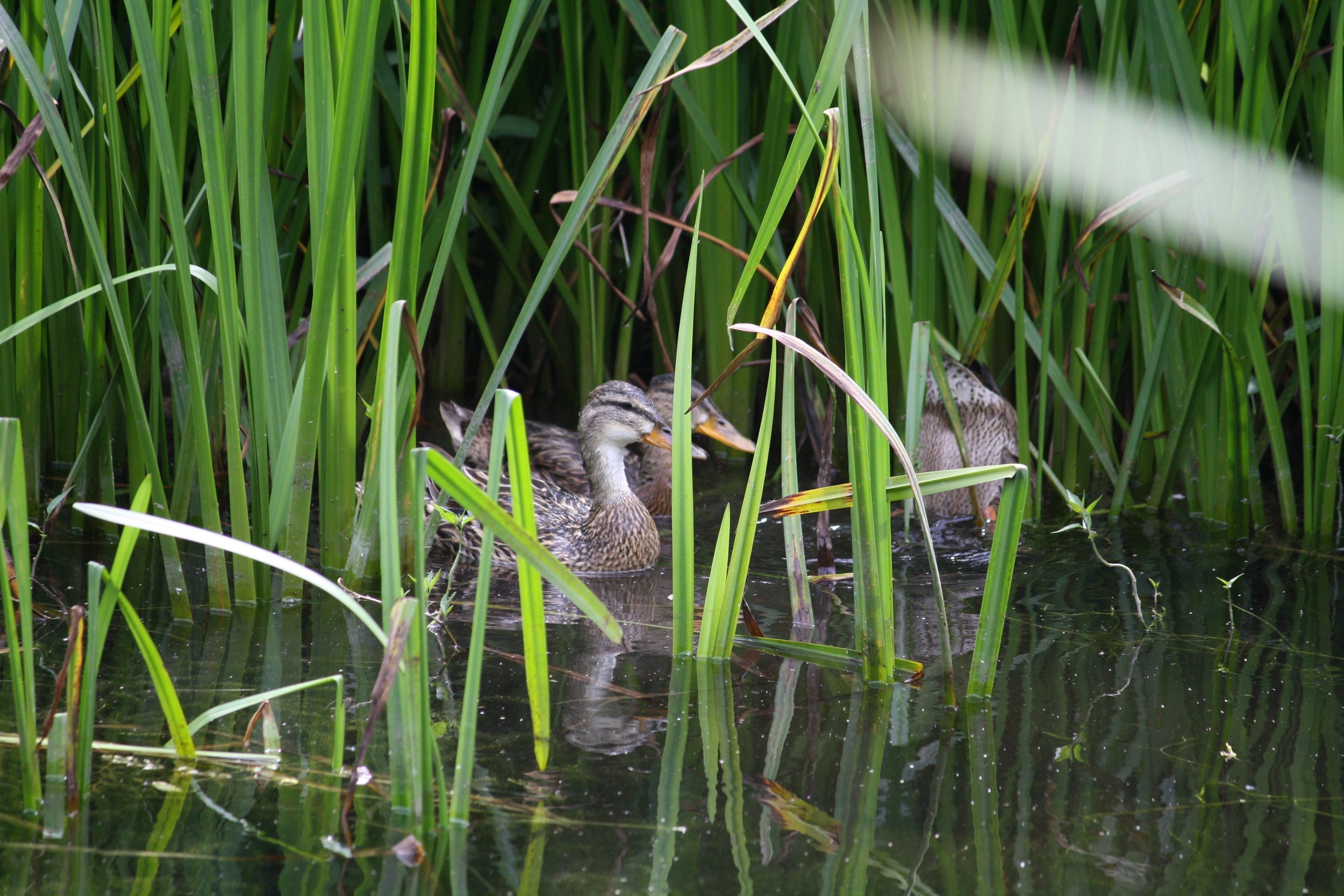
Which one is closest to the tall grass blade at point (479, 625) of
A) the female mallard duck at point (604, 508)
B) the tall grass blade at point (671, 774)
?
the tall grass blade at point (671, 774)

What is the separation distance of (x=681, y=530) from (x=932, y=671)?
2.38 feet

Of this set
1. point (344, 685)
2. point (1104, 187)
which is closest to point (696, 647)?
point (344, 685)

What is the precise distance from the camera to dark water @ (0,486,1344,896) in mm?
1849

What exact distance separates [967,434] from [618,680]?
7.73 ft

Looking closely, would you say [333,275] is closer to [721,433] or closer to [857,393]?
[857,393]

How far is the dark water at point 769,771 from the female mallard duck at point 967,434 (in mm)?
1245

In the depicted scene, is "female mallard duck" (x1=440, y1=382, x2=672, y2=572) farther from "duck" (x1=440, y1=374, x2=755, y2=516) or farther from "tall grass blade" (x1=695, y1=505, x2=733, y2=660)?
"tall grass blade" (x1=695, y1=505, x2=733, y2=660)

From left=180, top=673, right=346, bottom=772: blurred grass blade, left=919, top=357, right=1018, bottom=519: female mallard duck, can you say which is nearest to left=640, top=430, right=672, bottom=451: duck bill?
left=919, top=357, right=1018, bottom=519: female mallard duck

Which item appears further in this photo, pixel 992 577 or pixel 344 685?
pixel 344 685

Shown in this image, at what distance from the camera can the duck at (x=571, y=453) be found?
4996 millimetres

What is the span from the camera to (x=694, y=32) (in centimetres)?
392

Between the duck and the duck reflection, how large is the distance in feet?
5.05

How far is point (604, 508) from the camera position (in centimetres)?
440

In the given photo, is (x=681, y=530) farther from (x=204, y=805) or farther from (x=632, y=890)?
(x=204, y=805)
